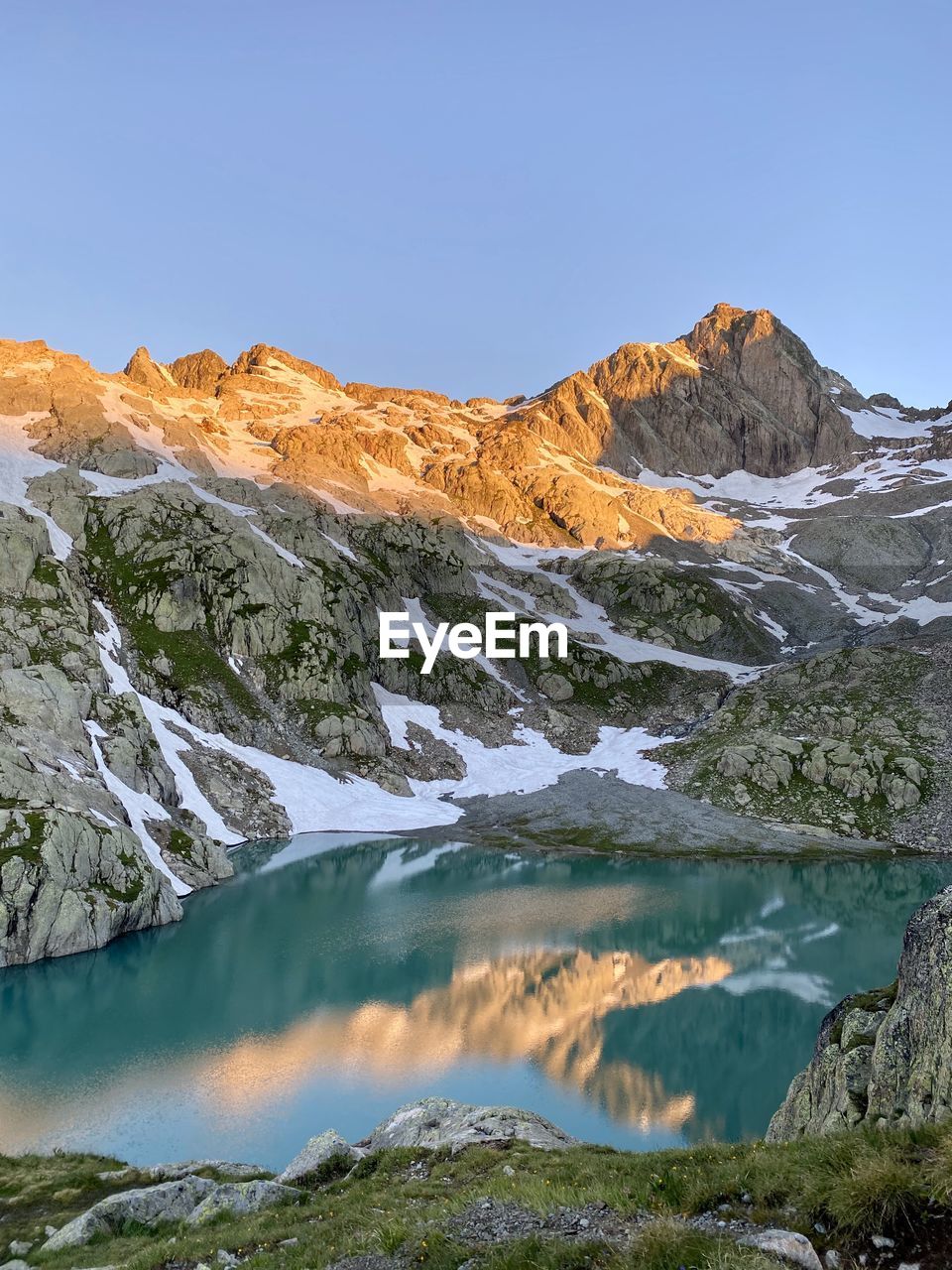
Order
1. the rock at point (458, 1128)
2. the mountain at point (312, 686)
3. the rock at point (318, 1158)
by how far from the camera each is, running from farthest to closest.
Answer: the mountain at point (312, 686), the rock at point (318, 1158), the rock at point (458, 1128)

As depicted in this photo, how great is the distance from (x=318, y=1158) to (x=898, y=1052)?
1632 cm

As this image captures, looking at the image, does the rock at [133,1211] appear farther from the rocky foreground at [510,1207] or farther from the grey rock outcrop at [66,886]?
the grey rock outcrop at [66,886]

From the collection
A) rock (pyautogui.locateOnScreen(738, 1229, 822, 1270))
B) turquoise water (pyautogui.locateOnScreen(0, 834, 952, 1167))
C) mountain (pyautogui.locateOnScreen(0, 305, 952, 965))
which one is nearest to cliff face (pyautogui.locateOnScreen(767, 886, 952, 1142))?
rock (pyautogui.locateOnScreen(738, 1229, 822, 1270))

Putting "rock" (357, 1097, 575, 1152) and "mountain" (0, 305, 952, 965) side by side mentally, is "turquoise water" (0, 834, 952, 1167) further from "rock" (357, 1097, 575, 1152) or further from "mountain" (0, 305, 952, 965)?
"mountain" (0, 305, 952, 965)

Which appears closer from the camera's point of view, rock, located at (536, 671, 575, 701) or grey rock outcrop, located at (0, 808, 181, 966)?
grey rock outcrop, located at (0, 808, 181, 966)

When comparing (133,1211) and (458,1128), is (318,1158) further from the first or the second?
(133,1211)

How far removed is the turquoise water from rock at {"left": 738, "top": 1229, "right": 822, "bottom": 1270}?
2716cm

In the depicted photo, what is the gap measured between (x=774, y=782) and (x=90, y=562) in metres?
125

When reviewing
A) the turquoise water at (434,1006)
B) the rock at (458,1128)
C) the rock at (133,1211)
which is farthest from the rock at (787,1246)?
the turquoise water at (434,1006)

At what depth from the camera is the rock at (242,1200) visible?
17609 millimetres

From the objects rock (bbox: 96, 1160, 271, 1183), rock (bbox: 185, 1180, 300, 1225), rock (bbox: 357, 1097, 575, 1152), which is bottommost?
rock (bbox: 96, 1160, 271, 1183)

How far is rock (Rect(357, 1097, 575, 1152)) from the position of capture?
2027 centimetres

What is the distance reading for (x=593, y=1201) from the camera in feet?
38.3

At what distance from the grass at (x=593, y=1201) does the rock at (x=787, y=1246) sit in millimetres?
381
